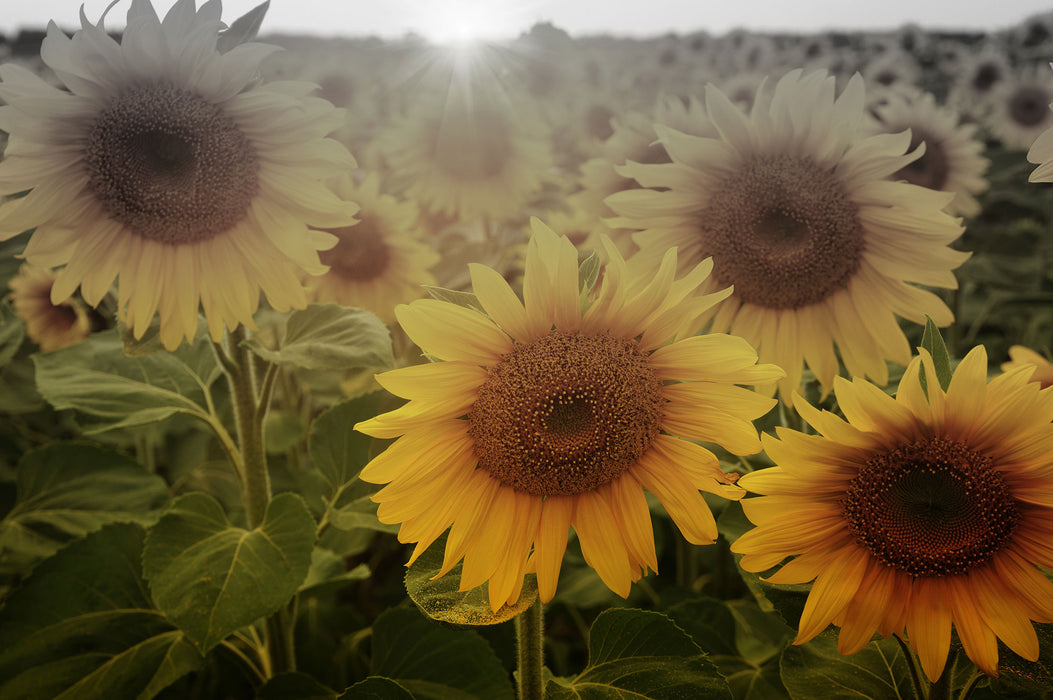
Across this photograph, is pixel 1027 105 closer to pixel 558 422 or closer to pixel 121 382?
pixel 558 422

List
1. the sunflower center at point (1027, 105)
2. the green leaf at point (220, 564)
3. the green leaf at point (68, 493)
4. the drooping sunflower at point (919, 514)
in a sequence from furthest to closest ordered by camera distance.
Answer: the sunflower center at point (1027, 105), the green leaf at point (68, 493), the green leaf at point (220, 564), the drooping sunflower at point (919, 514)

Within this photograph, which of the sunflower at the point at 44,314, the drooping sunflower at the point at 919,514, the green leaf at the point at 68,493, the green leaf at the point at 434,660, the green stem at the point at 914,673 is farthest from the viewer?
the sunflower at the point at 44,314

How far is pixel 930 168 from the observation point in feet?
6.70

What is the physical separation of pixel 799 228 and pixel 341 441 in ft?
2.46

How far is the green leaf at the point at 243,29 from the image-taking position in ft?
2.61

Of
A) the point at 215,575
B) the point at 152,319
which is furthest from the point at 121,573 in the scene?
the point at 152,319

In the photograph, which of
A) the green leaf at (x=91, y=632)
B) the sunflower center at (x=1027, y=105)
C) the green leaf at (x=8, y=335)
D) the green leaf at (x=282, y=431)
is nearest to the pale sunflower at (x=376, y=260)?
the green leaf at (x=282, y=431)

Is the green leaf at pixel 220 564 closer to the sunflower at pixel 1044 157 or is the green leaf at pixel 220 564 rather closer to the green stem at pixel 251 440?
the green stem at pixel 251 440

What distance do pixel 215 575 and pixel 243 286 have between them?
14.0 inches

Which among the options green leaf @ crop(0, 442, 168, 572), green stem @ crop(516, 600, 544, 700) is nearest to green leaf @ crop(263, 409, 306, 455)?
green leaf @ crop(0, 442, 168, 572)

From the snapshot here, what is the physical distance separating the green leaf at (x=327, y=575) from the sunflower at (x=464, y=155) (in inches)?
46.9

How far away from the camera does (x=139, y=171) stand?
2.88 feet

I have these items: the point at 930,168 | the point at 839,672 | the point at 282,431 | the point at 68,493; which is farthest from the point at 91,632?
the point at 930,168

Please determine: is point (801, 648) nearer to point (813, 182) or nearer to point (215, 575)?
point (813, 182)
